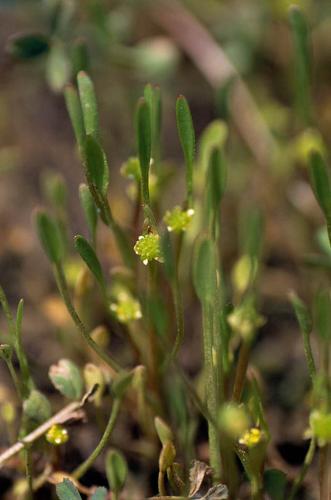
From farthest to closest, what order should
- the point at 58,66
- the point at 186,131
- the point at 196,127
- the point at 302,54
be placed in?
1. the point at 196,127
2. the point at 58,66
3. the point at 302,54
4. the point at 186,131

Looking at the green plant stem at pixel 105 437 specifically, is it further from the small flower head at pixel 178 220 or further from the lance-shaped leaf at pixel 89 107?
the lance-shaped leaf at pixel 89 107

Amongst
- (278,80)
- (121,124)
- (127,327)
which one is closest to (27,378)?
(127,327)

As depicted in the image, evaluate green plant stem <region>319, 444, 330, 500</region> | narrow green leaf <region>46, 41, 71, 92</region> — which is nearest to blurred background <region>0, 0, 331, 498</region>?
narrow green leaf <region>46, 41, 71, 92</region>

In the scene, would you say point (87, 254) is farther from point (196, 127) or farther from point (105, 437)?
point (196, 127)

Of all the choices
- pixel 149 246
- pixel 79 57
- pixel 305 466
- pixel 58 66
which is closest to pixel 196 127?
pixel 58 66

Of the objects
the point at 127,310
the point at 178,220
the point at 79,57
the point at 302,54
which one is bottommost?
the point at 127,310

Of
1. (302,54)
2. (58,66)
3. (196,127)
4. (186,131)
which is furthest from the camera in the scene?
(196,127)

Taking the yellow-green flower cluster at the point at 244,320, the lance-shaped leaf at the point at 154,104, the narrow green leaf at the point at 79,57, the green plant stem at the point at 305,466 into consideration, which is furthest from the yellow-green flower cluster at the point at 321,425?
the narrow green leaf at the point at 79,57
